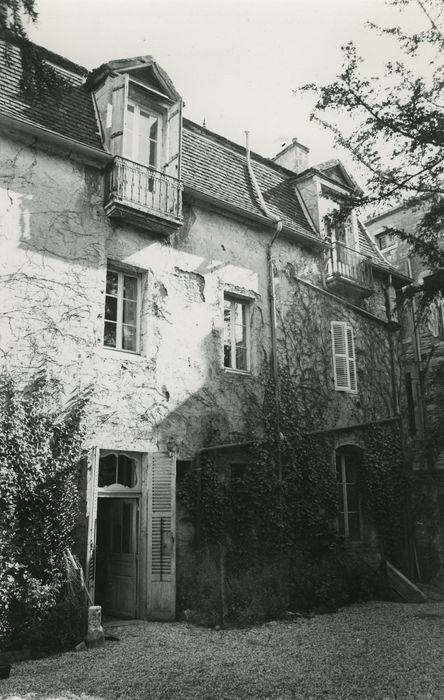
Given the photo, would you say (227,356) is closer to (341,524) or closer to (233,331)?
(233,331)

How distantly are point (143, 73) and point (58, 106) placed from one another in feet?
6.26

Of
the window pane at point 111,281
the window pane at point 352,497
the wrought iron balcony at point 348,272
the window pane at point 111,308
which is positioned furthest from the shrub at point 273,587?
the wrought iron balcony at point 348,272

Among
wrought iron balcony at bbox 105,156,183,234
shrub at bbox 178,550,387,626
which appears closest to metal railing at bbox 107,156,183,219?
wrought iron balcony at bbox 105,156,183,234

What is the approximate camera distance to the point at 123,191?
10352mm

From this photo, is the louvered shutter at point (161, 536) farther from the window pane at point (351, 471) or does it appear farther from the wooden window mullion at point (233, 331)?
the window pane at point (351, 471)

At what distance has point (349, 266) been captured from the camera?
15141mm

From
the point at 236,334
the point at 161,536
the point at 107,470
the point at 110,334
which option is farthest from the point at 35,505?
the point at 236,334

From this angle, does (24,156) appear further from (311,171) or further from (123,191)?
(311,171)

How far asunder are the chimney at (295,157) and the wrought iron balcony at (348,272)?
300cm

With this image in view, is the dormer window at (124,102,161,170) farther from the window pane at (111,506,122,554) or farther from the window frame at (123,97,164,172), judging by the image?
the window pane at (111,506,122,554)

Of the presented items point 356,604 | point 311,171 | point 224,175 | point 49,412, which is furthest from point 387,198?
point 356,604

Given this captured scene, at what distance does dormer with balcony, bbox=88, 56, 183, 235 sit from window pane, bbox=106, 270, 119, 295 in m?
0.96

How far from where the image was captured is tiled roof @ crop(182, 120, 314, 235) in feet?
41.0

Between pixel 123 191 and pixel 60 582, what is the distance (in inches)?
248
